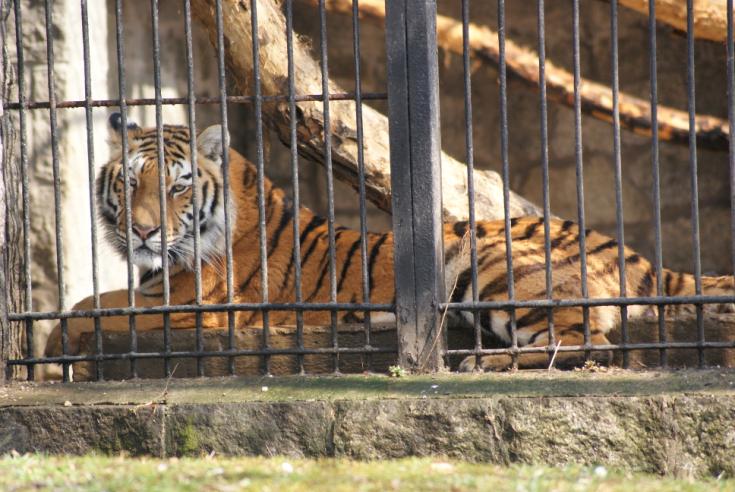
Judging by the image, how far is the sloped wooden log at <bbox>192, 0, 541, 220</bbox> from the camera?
20.8 feet

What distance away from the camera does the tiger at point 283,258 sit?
213 inches

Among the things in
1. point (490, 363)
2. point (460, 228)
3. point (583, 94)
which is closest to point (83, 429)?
point (490, 363)

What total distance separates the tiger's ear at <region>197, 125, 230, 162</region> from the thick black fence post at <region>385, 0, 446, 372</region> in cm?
170

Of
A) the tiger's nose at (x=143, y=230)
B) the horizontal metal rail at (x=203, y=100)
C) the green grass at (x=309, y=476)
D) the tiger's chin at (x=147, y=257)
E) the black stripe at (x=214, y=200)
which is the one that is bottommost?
the green grass at (x=309, y=476)

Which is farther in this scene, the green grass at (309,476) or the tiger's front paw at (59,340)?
the tiger's front paw at (59,340)

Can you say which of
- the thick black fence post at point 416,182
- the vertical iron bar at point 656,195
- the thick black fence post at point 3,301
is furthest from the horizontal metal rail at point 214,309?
the vertical iron bar at point 656,195

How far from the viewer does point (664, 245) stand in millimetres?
9562

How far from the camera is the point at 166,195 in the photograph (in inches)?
238

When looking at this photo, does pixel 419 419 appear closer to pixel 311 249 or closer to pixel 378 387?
pixel 378 387

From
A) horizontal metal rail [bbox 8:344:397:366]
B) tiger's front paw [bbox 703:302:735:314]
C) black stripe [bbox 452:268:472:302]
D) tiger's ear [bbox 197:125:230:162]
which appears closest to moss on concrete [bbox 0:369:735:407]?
horizontal metal rail [bbox 8:344:397:366]

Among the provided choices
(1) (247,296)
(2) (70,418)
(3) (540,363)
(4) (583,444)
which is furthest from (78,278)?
(4) (583,444)

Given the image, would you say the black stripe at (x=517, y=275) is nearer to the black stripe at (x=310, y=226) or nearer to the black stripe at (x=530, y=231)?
the black stripe at (x=530, y=231)

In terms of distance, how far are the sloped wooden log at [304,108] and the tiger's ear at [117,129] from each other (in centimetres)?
68

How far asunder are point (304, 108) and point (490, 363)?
79.9 inches
